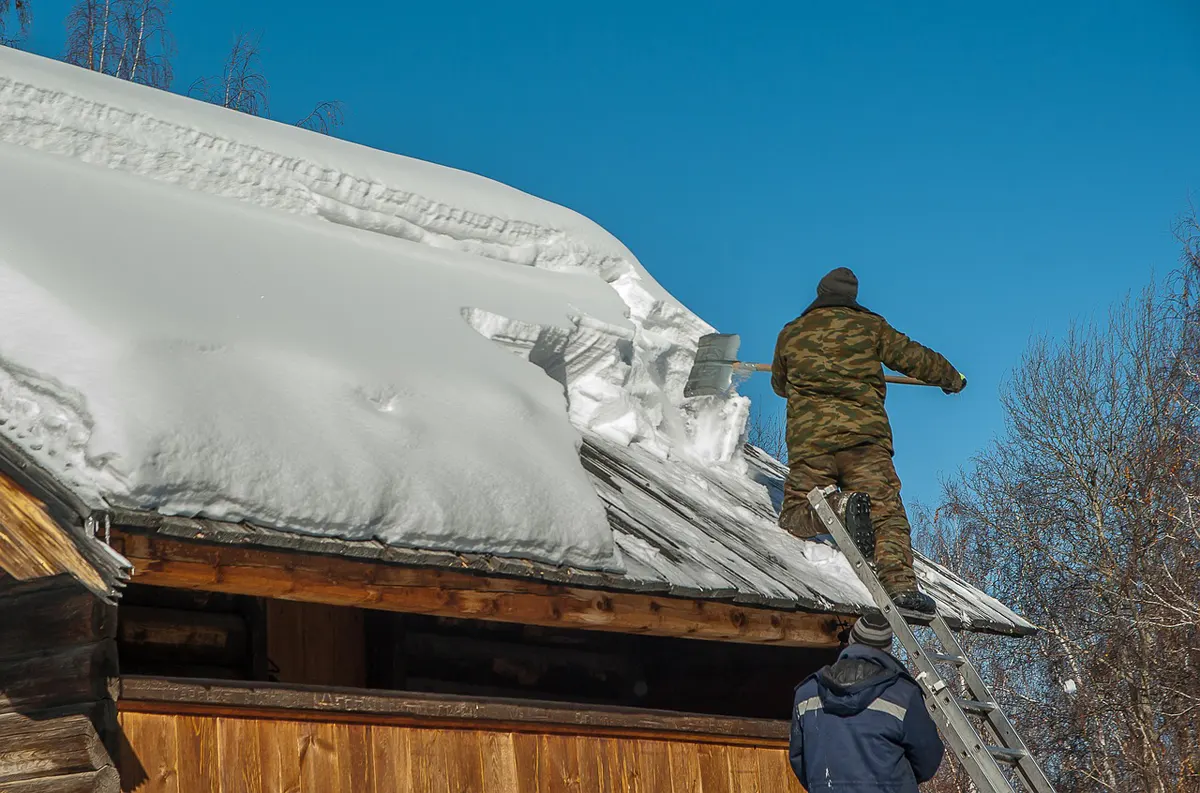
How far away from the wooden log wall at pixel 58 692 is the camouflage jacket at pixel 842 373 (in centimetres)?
372

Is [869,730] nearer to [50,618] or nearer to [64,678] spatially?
[64,678]

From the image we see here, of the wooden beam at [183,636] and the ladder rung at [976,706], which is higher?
the wooden beam at [183,636]

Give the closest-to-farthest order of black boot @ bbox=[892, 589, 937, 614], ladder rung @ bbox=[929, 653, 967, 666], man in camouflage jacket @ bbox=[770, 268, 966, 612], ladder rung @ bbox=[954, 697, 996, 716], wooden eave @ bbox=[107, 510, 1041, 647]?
wooden eave @ bbox=[107, 510, 1041, 647] < ladder rung @ bbox=[954, 697, 996, 716] < ladder rung @ bbox=[929, 653, 967, 666] < black boot @ bbox=[892, 589, 937, 614] < man in camouflage jacket @ bbox=[770, 268, 966, 612]

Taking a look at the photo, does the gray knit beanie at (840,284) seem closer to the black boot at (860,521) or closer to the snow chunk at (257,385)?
the black boot at (860,521)

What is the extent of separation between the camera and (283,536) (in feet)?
15.4

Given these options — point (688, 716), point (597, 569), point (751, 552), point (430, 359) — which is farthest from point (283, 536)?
point (751, 552)

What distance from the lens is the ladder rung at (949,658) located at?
582cm

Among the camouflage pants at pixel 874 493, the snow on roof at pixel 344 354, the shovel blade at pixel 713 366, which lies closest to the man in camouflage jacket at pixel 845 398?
the camouflage pants at pixel 874 493

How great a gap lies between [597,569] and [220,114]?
15.9ft

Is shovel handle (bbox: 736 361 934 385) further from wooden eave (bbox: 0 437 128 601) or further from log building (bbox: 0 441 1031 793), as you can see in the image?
wooden eave (bbox: 0 437 128 601)

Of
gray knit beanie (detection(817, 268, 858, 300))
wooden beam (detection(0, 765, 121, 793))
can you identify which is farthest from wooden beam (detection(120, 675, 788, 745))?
gray knit beanie (detection(817, 268, 858, 300))

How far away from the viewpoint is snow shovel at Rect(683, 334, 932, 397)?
9.04 m

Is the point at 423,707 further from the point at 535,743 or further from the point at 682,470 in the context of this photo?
the point at 682,470

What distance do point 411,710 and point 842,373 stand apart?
2950 mm
